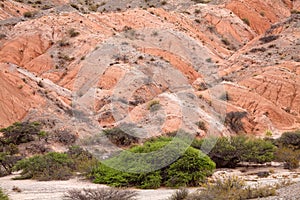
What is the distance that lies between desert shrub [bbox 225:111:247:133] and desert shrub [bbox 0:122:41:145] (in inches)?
631

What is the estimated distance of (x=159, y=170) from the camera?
1878 cm

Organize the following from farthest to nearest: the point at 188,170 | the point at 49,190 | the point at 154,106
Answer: the point at 154,106 → the point at 188,170 → the point at 49,190

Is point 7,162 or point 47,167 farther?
point 7,162

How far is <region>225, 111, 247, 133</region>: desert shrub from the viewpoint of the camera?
38.4 metres

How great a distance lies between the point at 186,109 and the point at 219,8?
38.9 metres

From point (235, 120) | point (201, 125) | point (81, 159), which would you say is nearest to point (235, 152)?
point (81, 159)

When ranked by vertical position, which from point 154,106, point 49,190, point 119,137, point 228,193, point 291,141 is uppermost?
point 228,193

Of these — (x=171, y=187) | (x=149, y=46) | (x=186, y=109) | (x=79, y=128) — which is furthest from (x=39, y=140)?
(x=149, y=46)

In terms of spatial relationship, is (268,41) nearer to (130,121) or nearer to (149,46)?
(149,46)

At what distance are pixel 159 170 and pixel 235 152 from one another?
7372 millimetres

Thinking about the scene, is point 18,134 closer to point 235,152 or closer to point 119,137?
point 119,137

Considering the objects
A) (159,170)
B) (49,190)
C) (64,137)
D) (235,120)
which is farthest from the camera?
(235,120)

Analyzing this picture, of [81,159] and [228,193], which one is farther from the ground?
[228,193]

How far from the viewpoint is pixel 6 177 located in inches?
879
